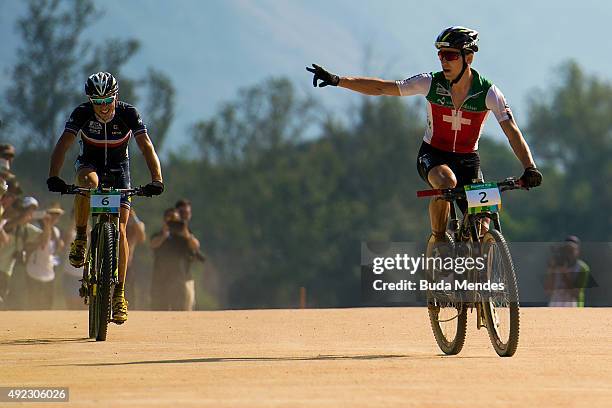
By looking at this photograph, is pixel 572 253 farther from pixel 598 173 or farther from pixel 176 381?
pixel 598 173

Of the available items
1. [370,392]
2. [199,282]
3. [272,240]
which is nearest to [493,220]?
[370,392]

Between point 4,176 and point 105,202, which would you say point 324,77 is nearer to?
point 105,202

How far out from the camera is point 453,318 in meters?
12.3

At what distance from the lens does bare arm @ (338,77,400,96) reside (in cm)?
1221

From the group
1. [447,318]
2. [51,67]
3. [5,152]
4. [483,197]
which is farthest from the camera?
[51,67]

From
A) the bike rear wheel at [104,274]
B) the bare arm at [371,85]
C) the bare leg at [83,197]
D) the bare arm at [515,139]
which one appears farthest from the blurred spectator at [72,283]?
the bare arm at [515,139]

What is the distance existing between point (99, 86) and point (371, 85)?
105 inches

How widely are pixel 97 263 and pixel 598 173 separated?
9224 centimetres

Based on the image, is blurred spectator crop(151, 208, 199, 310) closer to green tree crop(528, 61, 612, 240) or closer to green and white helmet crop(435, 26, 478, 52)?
green and white helmet crop(435, 26, 478, 52)

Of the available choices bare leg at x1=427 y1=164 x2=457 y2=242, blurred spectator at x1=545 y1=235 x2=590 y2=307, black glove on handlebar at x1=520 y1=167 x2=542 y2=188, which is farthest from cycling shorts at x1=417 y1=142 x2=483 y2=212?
blurred spectator at x1=545 y1=235 x2=590 y2=307

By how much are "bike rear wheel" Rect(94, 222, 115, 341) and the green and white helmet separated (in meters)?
3.41

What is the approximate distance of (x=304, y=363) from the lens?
11.1 meters

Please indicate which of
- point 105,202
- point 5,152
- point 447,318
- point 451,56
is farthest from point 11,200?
Result: point 451,56

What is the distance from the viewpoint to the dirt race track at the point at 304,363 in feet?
29.7
